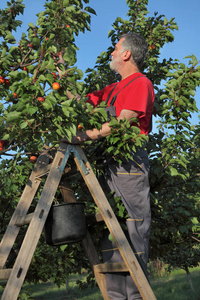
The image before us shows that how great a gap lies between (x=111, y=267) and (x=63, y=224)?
0.62 metres

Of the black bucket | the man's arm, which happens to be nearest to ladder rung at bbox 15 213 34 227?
the black bucket

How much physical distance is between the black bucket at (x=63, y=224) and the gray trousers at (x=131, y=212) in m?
0.48

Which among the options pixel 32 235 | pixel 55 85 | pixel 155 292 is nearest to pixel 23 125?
pixel 55 85

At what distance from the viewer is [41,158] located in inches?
127

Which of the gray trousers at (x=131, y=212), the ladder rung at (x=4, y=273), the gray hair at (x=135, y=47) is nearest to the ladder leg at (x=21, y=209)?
the ladder rung at (x=4, y=273)

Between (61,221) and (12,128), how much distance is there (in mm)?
951

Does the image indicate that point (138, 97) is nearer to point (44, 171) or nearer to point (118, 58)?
point (118, 58)

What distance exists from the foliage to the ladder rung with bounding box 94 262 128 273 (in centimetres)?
35

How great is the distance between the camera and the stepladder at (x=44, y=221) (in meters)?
2.52

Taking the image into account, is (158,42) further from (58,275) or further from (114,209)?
(58,275)

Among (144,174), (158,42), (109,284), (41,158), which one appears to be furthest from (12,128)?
(158,42)

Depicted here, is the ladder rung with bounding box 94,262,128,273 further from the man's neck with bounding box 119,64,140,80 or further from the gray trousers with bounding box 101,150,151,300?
the man's neck with bounding box 119,64,140,80

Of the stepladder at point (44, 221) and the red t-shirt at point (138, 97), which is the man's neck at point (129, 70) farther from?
the stepladder at point (44, 221)

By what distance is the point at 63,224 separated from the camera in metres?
2.91
